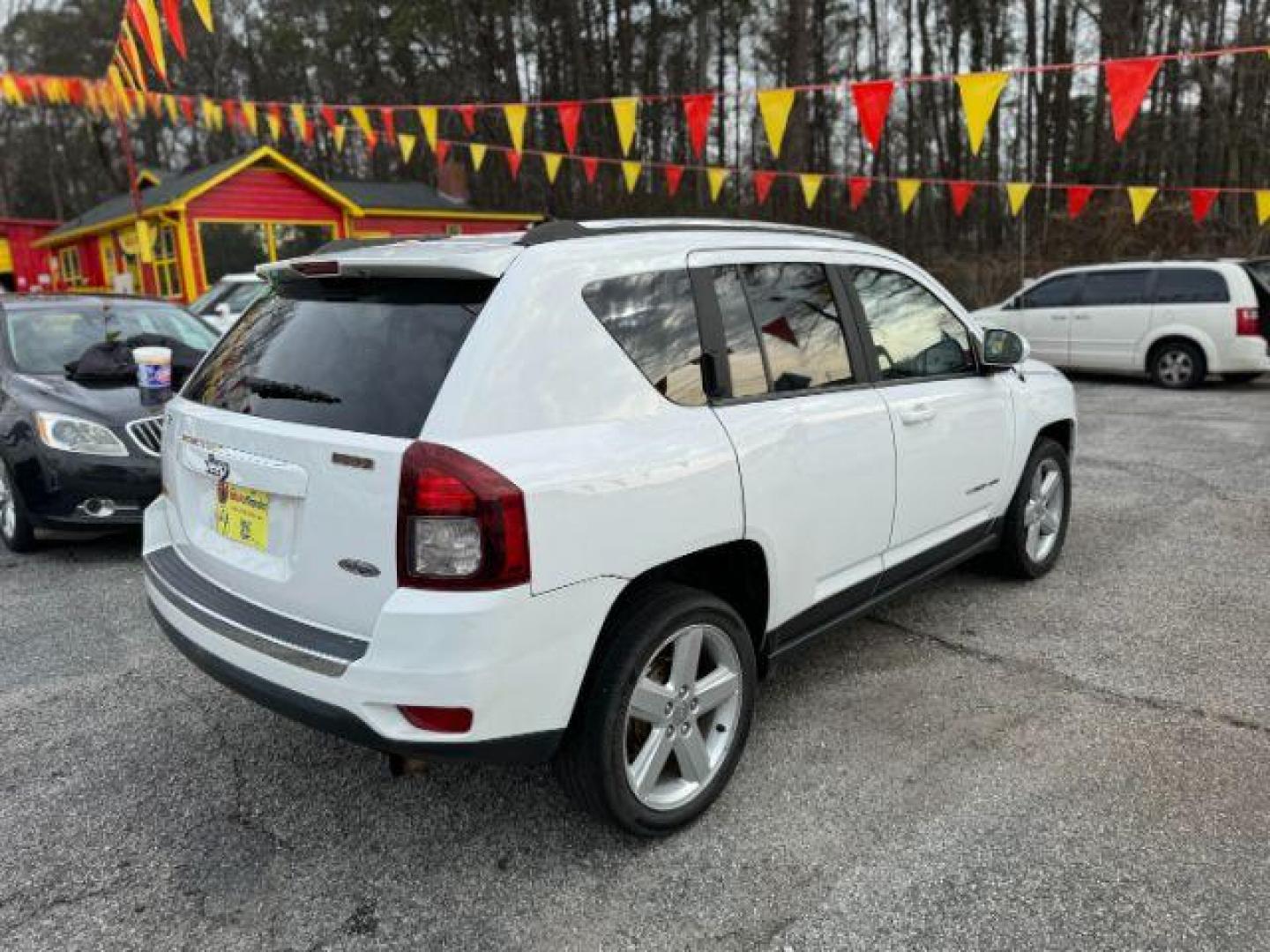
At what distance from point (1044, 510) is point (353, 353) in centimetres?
368

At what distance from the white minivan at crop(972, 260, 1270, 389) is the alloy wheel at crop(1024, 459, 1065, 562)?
23.8 feet

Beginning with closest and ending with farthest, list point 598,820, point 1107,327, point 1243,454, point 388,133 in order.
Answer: point 598,820 → point 1243,454 → point 1107,327 → point 388,133

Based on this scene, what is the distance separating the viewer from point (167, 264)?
2184 cm

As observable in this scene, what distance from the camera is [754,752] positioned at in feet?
10.2

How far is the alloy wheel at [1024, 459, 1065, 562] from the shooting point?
179 inches

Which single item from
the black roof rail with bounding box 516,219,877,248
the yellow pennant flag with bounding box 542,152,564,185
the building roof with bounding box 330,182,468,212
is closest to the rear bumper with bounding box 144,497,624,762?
the black roof rail with bounding box 516,219,877,248

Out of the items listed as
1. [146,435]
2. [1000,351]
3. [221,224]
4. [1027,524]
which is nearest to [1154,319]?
[1027,524]

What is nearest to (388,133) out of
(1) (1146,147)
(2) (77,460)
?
(2) (77,460)

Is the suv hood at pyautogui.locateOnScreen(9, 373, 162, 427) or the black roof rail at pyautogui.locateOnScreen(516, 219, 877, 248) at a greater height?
the black roof rail at pyautogui.locateOnScreen(516, 219, 877, 248)

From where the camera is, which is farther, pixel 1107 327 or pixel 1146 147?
pixel 1146 147

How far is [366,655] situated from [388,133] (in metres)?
13.9

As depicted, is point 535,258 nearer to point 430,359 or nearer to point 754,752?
point 430,359

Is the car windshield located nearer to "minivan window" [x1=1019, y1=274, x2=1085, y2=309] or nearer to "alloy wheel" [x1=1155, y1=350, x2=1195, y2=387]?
"minivan window" [x1=1019, y1=274, x2=1085, y2=309]

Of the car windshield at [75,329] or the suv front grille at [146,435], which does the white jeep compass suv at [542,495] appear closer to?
the suv front grille at [146,435]
